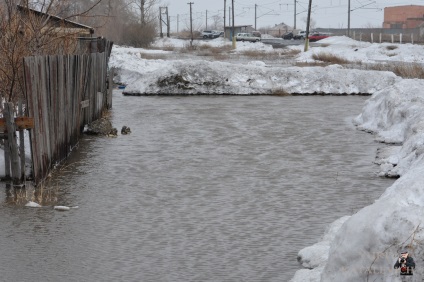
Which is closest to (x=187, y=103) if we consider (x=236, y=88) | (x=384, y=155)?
(x=236, y=88)

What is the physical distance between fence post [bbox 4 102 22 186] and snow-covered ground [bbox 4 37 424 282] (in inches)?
193

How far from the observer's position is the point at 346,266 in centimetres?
590

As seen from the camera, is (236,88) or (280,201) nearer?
(280,201)

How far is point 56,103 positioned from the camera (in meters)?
13.0

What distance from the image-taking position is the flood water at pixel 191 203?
8.21 meters

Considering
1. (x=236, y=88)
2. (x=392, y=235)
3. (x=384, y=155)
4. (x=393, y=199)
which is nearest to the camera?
(x=392, y=235)

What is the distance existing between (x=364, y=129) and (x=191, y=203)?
360 inches

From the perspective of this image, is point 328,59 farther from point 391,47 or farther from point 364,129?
point 364,129

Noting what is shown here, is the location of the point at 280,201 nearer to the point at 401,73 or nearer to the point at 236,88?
the point at 236,88

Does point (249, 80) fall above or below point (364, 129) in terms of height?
above

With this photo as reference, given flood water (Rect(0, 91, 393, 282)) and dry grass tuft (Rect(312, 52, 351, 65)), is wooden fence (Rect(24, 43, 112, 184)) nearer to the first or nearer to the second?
flood water (Rect(0, 91, 393, 282))

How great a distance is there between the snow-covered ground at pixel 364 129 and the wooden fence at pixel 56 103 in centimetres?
481

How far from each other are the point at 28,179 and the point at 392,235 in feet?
24.9

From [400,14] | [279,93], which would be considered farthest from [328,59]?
[400,14]
